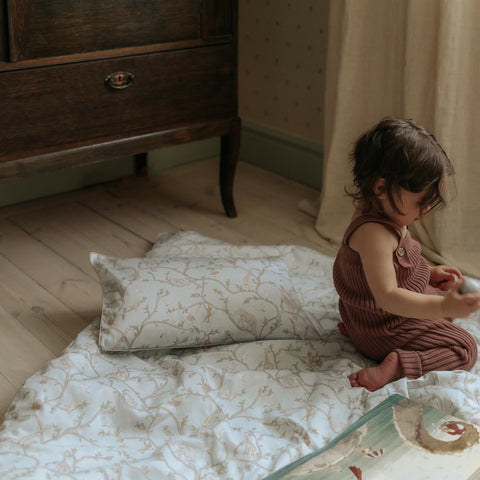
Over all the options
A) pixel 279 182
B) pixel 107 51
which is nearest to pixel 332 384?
pixel 107 51

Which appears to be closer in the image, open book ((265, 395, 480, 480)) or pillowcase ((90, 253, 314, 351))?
open book ((265, 395, 480, 480))

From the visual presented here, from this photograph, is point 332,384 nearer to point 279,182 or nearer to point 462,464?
point 462,464

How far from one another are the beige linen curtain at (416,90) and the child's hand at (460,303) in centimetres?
63

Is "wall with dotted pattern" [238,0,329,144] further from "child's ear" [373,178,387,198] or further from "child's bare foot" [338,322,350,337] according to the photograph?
"child's ear" [373,178,387,198]

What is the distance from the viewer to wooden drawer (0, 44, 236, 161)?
64.0 inches

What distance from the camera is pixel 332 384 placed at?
130cm

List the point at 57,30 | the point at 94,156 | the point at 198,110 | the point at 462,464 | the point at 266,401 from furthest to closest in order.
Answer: the point at 198,110
the point at 94,156
the point at 57,30
the point at 266,401
the point at 462,464

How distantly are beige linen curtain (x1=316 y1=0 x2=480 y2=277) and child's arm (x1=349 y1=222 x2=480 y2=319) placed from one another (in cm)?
57

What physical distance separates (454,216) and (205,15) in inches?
32.0

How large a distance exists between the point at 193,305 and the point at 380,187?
0.45m

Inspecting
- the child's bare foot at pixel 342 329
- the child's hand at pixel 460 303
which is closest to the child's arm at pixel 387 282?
the child's hand at pixel 460 303

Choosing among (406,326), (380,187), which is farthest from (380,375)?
(380,187)

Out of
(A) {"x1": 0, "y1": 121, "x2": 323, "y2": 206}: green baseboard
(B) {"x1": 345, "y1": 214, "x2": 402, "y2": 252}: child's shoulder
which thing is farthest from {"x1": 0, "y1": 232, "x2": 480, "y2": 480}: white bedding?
(A) {"x1": 0, "y1": 121, "x2": 323, "y2": 206}: green baseboard

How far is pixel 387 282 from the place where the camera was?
124 cm
